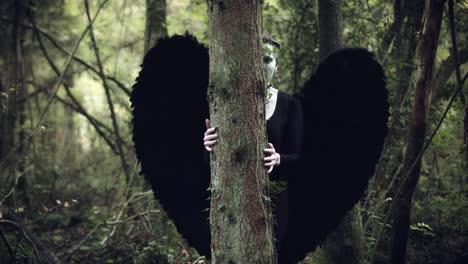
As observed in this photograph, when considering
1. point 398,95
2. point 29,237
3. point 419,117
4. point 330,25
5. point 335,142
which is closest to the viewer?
point 419,117

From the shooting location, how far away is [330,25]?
3.56m

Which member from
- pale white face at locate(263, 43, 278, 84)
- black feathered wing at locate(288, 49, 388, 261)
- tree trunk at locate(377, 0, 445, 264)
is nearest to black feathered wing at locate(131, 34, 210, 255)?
pale white face at locate(263, 43, 278, 84)

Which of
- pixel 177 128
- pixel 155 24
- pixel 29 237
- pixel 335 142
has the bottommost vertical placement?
pixel 29 237

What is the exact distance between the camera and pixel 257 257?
92.4 inches

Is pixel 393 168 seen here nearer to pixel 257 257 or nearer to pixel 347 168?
pixel 347 168

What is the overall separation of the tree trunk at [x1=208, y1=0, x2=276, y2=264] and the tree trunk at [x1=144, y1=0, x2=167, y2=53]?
2744mm

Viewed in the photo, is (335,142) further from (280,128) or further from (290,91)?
(290,91)

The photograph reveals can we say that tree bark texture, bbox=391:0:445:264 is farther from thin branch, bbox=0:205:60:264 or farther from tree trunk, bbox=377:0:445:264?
thin branch, bbox=0:205:60:264

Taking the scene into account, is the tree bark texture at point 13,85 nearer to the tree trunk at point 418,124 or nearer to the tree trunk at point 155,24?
the tree trunk at point 155,24

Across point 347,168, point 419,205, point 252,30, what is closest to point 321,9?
point 347,168

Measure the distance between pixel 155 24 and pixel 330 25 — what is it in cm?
213

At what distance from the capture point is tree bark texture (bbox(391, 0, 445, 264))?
289 cm

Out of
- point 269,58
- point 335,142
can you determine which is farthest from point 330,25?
point 335,142

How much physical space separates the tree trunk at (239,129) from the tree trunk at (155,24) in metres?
2.74
